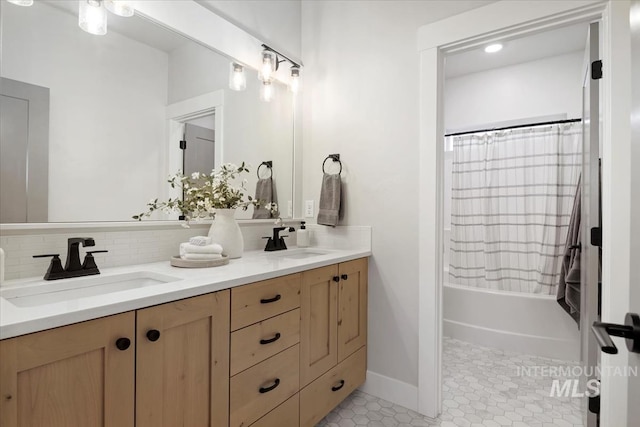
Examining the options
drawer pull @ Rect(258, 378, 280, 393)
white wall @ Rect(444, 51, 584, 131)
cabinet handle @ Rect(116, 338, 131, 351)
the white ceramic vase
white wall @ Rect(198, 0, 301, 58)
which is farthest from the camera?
white wall @ Rect(444, 51, 584, 131)

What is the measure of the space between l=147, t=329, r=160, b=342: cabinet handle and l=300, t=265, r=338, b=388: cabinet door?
0.68m

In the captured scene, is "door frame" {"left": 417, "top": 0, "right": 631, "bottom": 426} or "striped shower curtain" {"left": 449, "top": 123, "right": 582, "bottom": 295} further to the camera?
"striped shower curtain" {"left": 449, "top": 123, "right": 582, "bottom": 295}

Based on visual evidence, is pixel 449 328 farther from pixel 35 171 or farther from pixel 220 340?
pixel 35 171

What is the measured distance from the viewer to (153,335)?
3.01 feet

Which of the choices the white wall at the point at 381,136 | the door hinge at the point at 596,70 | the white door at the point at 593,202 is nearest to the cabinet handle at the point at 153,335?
the white wall at the point at 381,136

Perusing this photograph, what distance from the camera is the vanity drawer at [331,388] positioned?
1.54 meters

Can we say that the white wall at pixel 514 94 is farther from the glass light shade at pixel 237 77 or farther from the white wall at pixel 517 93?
the glass light shade at pixel 237 77

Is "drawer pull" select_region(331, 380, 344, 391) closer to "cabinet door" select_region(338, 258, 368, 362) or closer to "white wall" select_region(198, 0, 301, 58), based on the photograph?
"cabinet door" select_region(338, 258, 368, 362)

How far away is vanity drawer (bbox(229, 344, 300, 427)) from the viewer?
3.90 feet

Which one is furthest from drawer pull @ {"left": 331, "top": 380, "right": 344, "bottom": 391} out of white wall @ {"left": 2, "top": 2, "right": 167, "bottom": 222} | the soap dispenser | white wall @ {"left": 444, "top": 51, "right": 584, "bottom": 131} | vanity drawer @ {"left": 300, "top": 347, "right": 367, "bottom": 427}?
white wall @ {"left": 444, "top": 51, "right": 584, "bottom": 131}

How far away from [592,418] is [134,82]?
2.67 m

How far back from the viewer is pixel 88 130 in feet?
4.39

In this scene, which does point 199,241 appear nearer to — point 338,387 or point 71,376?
point 71,376

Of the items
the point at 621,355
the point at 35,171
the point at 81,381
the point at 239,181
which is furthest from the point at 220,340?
the point at 621,355
